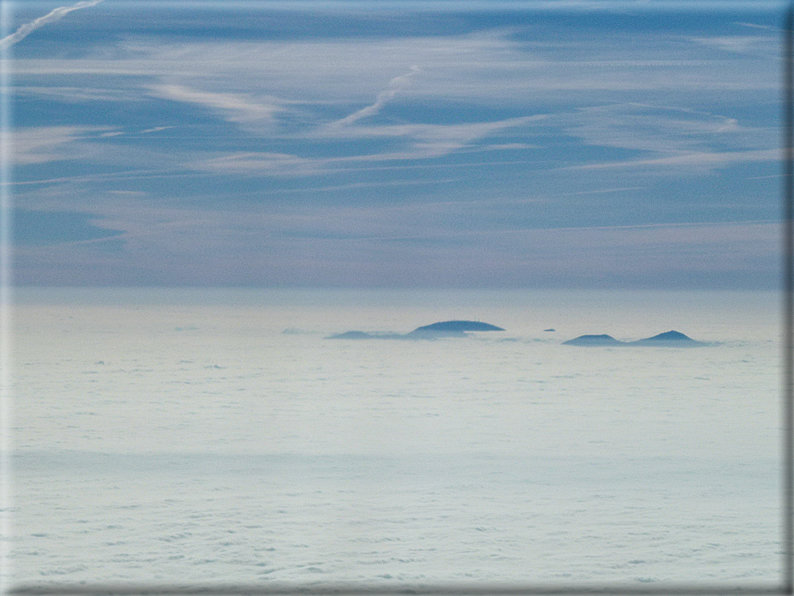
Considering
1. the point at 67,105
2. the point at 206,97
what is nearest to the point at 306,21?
the point at 206,97

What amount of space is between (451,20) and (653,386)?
2562mm

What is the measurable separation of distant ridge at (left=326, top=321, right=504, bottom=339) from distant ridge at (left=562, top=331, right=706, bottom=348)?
21.2 inches

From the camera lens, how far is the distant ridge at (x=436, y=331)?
4.38 meters

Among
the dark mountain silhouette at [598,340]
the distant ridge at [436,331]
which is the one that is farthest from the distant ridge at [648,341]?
the distant ridge at [436,331]

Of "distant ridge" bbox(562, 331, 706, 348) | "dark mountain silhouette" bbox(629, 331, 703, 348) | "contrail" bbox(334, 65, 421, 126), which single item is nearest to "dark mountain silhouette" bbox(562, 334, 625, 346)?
"distant ridge" bbox(562, 331, 706, 348)

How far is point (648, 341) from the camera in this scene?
4.46 m

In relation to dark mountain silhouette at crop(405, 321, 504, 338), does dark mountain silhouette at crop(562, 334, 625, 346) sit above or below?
below

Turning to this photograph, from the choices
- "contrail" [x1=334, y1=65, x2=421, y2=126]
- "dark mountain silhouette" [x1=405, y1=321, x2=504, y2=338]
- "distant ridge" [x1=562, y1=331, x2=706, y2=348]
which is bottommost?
"distant ridge" [x1=562, y1=331, x2=706, y2=348]

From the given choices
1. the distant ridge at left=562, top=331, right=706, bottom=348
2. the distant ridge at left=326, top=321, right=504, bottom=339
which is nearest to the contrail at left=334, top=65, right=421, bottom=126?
the distant ridge at left=326, top=321, right=504, bottom=339

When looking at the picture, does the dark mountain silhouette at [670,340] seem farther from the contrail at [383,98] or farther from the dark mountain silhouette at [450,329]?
the contrail at [383,98]

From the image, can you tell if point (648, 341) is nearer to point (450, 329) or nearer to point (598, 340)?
point (598, 340)

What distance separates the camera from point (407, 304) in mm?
4320

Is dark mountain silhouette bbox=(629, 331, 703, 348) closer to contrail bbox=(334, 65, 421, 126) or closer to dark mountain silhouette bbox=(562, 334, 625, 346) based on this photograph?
dark mountain silhouette bbox=(562, 334, 625, 346)

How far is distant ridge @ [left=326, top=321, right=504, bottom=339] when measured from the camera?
4379 millimetres
